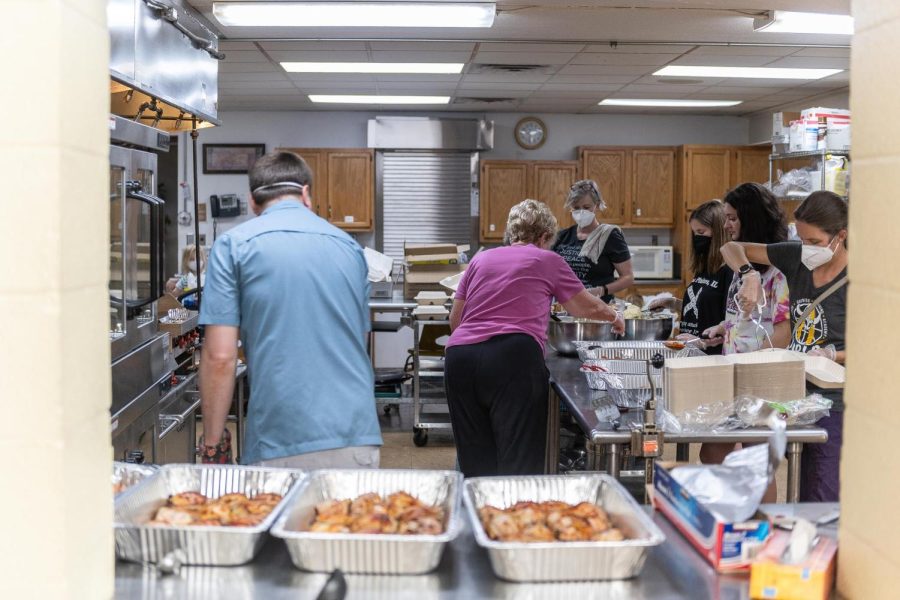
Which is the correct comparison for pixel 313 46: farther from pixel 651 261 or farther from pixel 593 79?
pixel 651 261

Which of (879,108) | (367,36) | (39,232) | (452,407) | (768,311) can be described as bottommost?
(452,407)

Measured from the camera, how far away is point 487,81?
25.0 feet

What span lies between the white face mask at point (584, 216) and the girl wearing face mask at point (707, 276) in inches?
47.0

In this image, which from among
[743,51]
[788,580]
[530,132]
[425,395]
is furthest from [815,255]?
[530,132]

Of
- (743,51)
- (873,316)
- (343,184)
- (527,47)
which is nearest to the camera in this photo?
(873,316)

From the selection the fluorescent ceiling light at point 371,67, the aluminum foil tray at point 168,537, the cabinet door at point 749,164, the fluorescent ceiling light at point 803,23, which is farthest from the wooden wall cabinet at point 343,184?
the aluminum foil tray at point 168,537

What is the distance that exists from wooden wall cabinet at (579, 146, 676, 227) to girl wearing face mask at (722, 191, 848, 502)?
6.25 meters

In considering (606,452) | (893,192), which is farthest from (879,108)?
(606,452)

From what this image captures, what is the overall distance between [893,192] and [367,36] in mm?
4652

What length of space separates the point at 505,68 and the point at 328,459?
4890 mm

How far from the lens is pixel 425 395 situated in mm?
6957

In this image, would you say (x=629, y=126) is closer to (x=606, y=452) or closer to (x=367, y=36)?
(x=367, y=36)

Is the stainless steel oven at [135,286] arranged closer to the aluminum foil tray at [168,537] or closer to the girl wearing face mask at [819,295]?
the aluminum foil tray at [168,537]

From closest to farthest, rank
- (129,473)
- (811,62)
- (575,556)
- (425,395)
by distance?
(575,556) → (129,473) → (811,62) → (425,395)
